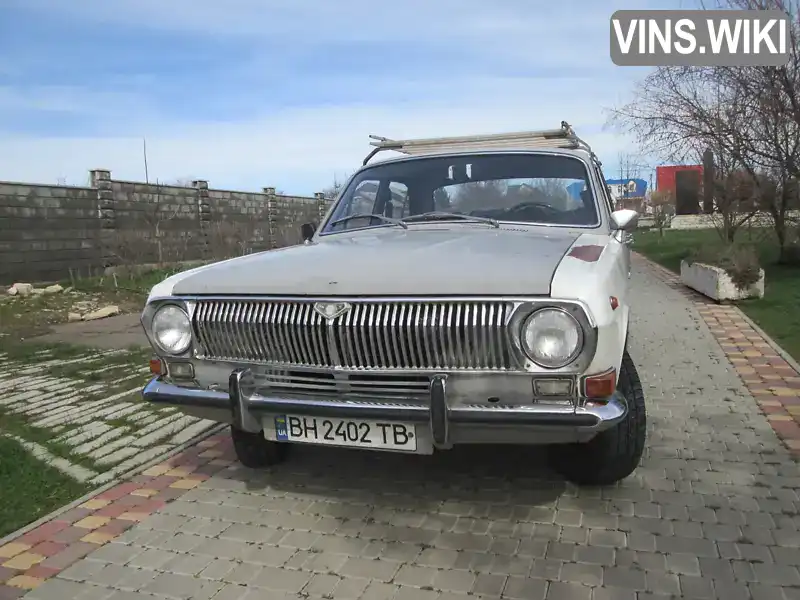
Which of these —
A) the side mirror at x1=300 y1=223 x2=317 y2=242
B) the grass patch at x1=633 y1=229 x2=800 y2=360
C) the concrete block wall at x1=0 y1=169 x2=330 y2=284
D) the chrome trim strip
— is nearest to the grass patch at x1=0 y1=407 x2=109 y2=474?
the chrome trim strip

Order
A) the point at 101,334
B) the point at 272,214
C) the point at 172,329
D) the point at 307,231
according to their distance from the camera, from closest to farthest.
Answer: the point at 172,329, the point at 307,231, the point at 101,334, the point at 272,214

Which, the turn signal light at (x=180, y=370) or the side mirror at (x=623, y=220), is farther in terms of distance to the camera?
the side mirror at (x=623, y=220)

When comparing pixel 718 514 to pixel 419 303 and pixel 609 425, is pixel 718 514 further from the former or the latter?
pixel 419 303

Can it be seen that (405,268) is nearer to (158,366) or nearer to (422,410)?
(422,410)

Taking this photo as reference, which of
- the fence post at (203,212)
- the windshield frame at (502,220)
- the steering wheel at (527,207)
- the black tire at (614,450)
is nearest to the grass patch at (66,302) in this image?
the fence post at (203,212)

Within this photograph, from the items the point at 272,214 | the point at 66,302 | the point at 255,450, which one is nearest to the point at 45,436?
the point at 255,450

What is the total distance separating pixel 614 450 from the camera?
333 cm

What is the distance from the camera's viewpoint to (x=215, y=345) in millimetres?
3221

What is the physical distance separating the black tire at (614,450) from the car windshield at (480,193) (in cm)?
108

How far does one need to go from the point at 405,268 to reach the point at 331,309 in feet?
1.22

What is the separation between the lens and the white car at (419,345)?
107 inches

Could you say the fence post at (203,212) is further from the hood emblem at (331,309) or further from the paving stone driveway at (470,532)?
the hood emblem at (331,309)

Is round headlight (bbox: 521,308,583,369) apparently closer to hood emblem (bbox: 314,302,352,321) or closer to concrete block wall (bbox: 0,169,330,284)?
hood emblem (bbox: 314,302,352,321)

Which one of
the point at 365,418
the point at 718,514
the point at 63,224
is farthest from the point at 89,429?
the point at 63,224
